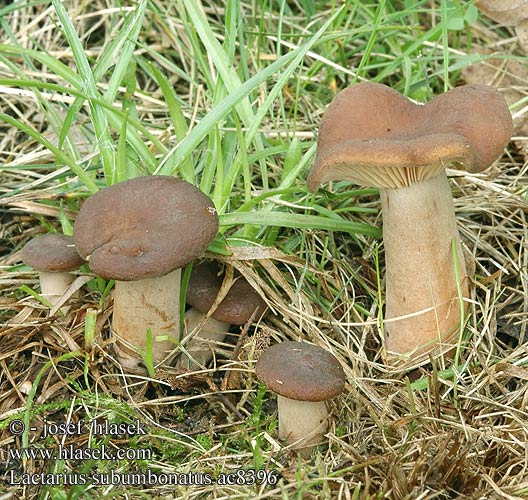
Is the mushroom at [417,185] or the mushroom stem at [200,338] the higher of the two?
the mushroom at [417,185]

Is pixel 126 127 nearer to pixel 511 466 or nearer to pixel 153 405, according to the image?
pixel 153 405

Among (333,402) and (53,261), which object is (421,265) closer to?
(333,402)

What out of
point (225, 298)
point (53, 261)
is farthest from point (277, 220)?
point (53, 261)

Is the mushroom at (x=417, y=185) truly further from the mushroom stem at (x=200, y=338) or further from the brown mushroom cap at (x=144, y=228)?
the mushroom stem at (x=200, y=338)

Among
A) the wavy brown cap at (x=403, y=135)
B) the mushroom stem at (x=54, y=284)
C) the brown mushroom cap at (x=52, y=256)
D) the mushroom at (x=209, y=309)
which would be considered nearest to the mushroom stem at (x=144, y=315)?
the mushroom at (x=209, y=309)

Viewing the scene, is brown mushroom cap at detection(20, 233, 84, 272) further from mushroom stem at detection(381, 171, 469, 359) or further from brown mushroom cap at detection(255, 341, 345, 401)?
mushroom stem at detection(381, 171, 469, 359)

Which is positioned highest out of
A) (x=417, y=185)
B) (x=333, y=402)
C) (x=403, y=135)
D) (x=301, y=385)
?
(x=403, y=135)

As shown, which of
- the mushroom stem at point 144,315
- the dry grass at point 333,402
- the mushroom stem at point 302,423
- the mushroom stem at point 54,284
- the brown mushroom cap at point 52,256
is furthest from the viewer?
the mushroom stem at point 54,284

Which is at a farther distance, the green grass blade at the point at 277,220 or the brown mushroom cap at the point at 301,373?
the green grass blade at the point at 277,220
